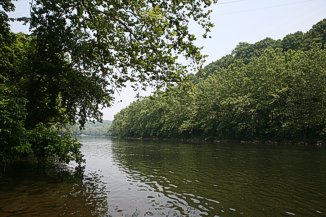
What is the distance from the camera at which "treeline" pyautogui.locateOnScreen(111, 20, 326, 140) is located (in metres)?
61.3

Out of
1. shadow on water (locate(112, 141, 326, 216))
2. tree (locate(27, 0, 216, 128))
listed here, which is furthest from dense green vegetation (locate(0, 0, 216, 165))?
shadow on water (locate(112, 141, 326, 216))

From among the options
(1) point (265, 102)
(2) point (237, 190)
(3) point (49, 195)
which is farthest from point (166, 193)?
(1) point (265, 102)

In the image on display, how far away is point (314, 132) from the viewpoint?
64.3 metres

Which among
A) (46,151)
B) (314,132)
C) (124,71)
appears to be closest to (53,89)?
(46,151)

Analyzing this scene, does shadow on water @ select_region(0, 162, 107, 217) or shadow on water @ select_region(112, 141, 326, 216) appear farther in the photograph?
shadow on water @ select_region(112, 141, 326, 216)

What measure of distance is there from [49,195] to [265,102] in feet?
213

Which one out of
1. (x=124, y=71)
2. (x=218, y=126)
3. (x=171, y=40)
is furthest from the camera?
(x=218, y=126)

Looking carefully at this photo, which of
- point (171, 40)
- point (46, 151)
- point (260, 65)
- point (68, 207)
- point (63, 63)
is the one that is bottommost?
point (68, 207)

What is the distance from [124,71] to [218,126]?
73295 mm

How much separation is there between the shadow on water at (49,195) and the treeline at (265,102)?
74.7 feet

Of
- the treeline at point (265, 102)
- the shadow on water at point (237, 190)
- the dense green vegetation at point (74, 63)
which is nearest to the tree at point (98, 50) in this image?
the dense green vegetation at point (74, 63)

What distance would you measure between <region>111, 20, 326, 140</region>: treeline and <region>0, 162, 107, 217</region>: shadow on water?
74.7 feet

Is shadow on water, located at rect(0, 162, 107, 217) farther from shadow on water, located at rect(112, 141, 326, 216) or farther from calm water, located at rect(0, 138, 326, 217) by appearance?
shadow on water, located at rect(112, 141, 326, 216)

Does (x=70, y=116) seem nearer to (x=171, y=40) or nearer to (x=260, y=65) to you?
(x=171, y=40)
